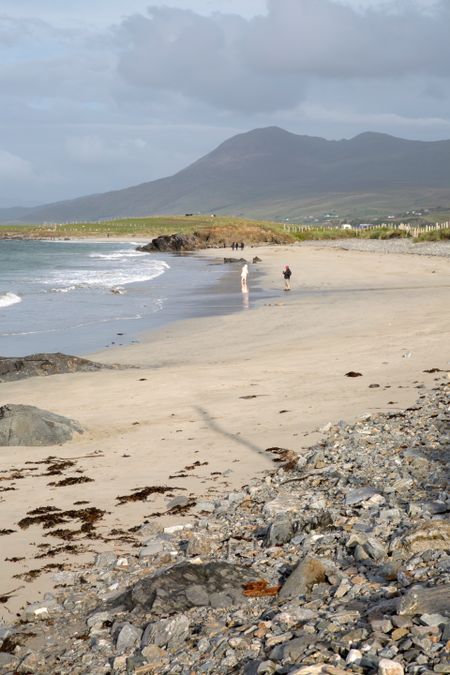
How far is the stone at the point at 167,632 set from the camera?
→ 6605 millimetres

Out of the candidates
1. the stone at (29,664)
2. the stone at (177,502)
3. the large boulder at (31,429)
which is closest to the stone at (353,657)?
the stone at (29,664)

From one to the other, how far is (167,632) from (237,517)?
9.77ft

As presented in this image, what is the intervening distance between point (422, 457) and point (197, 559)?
12.3 ft

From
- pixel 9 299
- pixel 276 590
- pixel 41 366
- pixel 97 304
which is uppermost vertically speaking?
pixel 9 299

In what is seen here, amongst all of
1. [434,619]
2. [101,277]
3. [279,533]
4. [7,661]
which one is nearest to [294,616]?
[434,619]

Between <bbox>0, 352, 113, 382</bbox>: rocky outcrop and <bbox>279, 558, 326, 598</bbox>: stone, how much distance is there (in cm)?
1449

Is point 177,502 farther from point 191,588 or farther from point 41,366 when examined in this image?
point 41,366

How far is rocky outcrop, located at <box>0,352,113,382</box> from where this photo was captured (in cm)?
2091

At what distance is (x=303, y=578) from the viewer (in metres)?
7.22

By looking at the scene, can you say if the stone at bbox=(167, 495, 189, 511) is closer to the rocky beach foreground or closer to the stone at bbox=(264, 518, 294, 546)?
the rocky beach foreground

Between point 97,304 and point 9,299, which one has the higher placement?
point 9,299

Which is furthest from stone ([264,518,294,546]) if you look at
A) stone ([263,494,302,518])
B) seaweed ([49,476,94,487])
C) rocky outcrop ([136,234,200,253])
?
rocky outcrop ([136,234,200,253])

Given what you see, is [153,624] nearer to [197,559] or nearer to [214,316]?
[197,559]

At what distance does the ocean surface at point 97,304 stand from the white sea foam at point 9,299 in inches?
2.2
